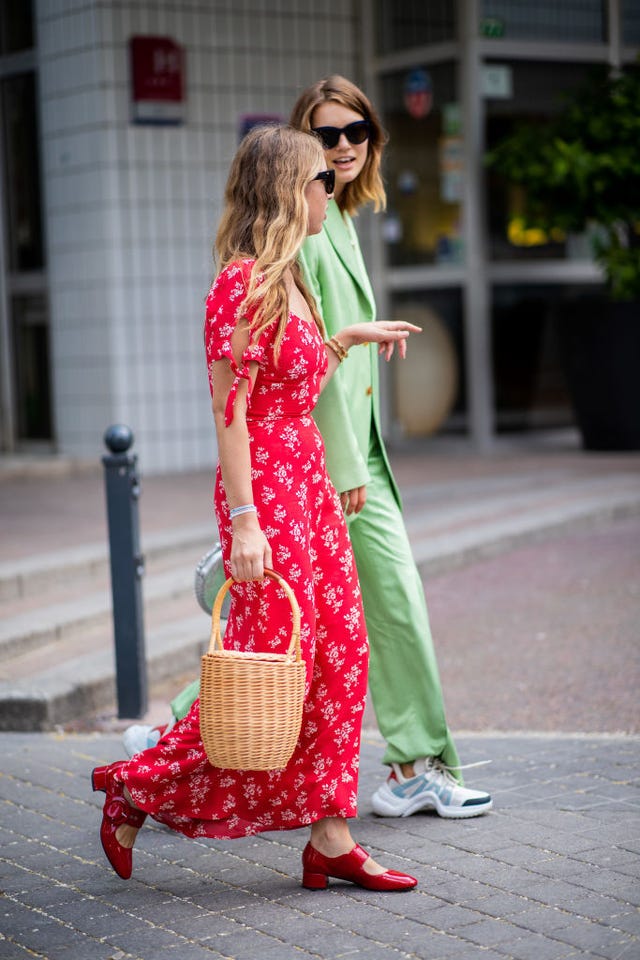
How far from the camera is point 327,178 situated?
3500 mm

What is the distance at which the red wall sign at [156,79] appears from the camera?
1087 cm

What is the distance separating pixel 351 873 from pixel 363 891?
59 mm

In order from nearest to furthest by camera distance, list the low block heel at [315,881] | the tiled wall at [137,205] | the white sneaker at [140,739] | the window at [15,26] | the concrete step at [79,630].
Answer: the low block heel at [315,881] < the white sneaker at [140,739] < the concrete step at [79,630] < the tiled wall at [137,205] < the window at [15,26]

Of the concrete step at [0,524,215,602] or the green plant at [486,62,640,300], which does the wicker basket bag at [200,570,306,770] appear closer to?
the concrete step at [0,524,215,602]

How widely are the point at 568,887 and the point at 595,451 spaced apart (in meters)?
8.50

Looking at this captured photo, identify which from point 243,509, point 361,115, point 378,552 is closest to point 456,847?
point 378,552

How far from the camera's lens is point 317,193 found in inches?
137

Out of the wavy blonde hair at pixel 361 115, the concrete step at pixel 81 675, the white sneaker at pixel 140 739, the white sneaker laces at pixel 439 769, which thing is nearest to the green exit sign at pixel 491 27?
the concrete step at pixel 81 675

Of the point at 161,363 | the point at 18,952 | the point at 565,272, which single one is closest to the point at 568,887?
the point at 18,952

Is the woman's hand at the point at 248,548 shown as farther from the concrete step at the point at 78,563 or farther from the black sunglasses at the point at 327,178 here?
the concrete step at the point at 78,563

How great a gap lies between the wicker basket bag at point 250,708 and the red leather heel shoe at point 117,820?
41 centimetres

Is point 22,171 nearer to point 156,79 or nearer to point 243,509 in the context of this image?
point 156,79

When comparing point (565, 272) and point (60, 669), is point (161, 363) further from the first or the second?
point (60, 669)

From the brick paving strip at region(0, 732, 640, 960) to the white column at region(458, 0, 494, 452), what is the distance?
7611mm
